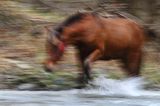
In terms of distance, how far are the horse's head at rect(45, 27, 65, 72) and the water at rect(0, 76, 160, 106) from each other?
45 centimetres

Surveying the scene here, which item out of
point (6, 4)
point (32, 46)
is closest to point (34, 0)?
point (6, 4)

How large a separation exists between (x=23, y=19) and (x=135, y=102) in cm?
657

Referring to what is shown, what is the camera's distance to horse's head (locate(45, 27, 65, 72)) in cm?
792

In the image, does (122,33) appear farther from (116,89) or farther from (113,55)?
(116,89)

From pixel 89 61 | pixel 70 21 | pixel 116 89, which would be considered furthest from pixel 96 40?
pixel 116 89

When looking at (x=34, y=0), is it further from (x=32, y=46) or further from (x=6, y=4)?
(x=32, y=46)

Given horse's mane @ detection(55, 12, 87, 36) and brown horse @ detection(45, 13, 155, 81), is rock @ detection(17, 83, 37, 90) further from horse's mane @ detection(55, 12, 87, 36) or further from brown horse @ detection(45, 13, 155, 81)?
horse's mane @ detection(55, 12, 87, 36)

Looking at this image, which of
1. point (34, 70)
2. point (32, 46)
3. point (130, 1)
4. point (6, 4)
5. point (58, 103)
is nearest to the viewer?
point (58, 103)

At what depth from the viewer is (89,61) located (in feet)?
26.8

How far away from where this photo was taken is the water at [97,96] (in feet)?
23.1

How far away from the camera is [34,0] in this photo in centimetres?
1472

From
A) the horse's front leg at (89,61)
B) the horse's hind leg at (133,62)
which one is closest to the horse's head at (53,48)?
the horse's front leg at (89,61)

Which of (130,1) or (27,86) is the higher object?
(130,1)

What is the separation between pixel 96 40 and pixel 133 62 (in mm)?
1133
